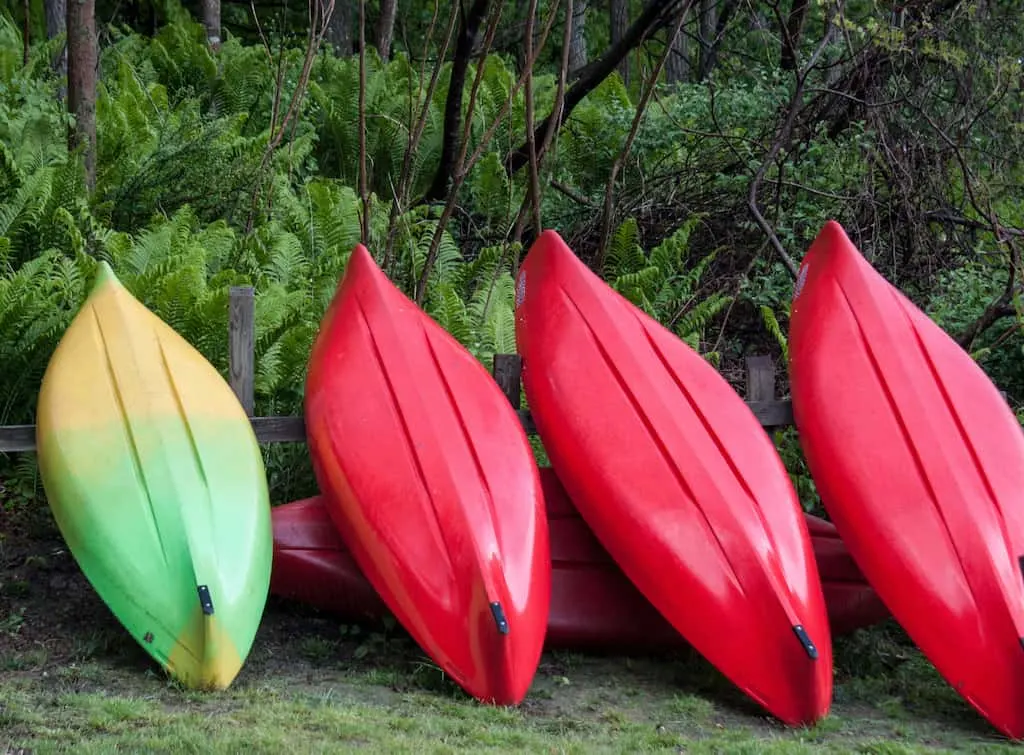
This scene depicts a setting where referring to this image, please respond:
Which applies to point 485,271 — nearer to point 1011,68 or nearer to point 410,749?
point 1011,68

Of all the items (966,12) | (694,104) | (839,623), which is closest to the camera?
(839,623)

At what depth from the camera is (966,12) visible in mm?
7590

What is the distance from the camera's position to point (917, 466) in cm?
440

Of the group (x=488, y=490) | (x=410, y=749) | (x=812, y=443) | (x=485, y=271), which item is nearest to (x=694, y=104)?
(x=485, y=271)

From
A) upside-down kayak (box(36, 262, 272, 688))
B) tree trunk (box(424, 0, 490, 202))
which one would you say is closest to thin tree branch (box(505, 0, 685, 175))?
tree trunk (box(424, 0, 490, 202))

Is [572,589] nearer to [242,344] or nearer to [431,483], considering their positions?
[431,483]

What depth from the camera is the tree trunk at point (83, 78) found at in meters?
6.22

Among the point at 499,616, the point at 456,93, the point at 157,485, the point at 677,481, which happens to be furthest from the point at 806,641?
the point at 456,93

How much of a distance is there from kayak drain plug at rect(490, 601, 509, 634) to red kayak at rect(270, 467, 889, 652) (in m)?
0.64

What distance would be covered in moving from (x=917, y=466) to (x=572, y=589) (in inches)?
50.5

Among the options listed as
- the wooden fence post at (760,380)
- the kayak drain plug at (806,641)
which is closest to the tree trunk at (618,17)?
the wooden fence post at (760,380)

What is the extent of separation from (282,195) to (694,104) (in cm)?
338

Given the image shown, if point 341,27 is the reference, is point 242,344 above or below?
below

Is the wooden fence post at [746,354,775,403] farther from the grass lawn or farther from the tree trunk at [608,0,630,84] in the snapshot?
the tree trunk at [608,0,630,84]
